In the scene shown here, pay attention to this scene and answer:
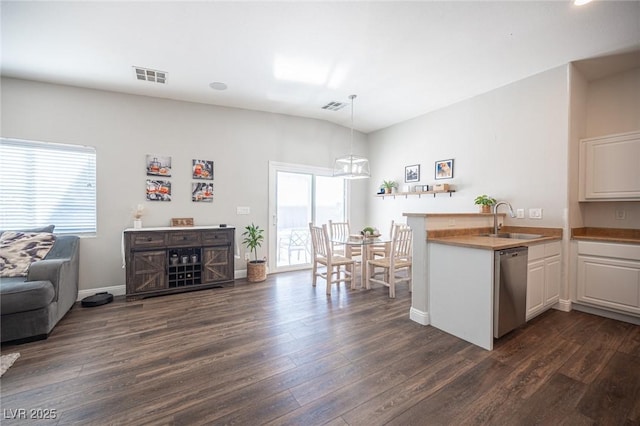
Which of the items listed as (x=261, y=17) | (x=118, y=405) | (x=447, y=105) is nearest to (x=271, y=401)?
(x=118, y=405)

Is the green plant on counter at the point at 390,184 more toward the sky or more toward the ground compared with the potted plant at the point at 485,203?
more toward the sky

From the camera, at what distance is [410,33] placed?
265cm

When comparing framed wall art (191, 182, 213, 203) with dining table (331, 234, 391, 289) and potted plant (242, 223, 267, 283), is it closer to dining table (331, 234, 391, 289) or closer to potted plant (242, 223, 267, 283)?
potted plant (242, 223, 267, 283)

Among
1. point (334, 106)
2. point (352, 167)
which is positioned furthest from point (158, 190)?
point (334, 106)

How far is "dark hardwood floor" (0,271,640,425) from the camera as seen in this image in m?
1.61

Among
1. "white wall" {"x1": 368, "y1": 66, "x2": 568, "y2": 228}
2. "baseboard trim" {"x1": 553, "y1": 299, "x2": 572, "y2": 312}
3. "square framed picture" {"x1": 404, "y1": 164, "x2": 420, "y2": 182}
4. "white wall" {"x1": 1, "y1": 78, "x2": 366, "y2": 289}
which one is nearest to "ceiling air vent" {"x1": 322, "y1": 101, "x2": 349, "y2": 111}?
"white wall" {"x1": 1, "y1": 78, "x2": 366, "y2": 289}

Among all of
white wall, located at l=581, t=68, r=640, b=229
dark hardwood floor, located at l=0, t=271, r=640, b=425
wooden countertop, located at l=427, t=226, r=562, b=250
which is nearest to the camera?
dark hardwood floor, located at l=0, t=271, r=640, b=425

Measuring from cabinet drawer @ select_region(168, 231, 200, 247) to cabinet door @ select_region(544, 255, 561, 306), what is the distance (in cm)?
444

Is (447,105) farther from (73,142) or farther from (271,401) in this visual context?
(73,142)

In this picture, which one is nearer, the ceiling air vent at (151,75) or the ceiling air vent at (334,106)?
the ceiling air vent at (151,75)

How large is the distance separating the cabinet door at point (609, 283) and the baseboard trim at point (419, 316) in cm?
198

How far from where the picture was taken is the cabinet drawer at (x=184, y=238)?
378 cm

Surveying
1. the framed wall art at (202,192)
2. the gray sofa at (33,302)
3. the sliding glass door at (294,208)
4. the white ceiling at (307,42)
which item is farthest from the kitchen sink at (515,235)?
the gray sofa at (33,302)

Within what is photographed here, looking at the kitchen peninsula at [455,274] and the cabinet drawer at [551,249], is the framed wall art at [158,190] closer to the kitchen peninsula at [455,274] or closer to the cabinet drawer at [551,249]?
the kitchen peninsula at [455,274]
